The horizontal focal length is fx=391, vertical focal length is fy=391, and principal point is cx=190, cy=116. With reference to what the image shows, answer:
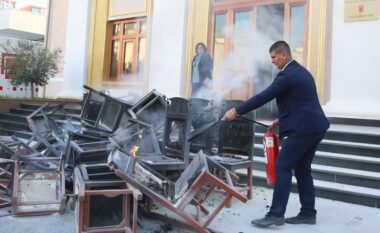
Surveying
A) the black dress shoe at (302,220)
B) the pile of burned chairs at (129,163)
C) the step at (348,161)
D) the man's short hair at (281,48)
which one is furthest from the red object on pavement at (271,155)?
the step at (348,161)

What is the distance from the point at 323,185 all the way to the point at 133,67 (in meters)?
8.31

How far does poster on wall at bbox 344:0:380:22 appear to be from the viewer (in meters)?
7.55

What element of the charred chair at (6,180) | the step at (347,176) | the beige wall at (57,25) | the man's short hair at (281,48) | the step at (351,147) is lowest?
the charred chair at (6,180)

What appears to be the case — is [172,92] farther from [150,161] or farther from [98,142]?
[150,161]

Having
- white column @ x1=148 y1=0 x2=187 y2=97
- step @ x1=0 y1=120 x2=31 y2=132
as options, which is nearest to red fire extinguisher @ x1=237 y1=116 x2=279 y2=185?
white column @ x1=148 y1=0 x2=187 y2=97

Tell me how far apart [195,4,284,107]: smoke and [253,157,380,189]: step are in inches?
149

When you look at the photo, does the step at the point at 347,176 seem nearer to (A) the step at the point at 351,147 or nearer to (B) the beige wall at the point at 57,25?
(A) the step at the point at 351,147

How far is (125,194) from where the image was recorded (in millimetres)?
3805

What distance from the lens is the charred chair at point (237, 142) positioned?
5297mm

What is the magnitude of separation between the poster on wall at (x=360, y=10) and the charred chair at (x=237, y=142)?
12.7 feet

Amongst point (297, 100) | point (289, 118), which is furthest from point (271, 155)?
point (297, 100)

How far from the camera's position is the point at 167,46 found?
10.9 m

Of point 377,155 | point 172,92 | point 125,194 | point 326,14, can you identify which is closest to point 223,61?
point 172,92

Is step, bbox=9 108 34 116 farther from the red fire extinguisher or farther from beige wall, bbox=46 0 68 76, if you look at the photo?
the red fire extinguisher
